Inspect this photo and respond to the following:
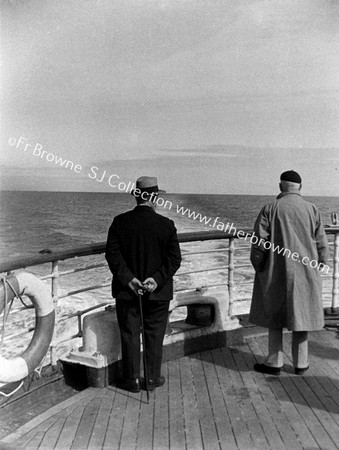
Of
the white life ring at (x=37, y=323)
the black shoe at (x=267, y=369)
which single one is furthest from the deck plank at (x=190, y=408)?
the white life ring at (x=37, y=323)

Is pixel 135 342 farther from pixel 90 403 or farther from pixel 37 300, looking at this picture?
pixel 37 300

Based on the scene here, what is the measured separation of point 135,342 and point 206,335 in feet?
3.36

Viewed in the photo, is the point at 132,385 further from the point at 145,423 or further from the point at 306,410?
the point at 306,410

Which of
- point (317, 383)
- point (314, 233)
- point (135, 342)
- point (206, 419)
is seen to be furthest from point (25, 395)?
point (314, 233)

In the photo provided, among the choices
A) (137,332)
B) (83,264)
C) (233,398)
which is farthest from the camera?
(83,264)

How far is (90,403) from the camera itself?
356cm

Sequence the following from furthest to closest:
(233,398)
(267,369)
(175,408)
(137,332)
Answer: (267,369) < (137,332) < (233,398) < (175,408)

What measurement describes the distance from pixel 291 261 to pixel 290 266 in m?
0.04

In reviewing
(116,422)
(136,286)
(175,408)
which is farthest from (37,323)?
(175,408)

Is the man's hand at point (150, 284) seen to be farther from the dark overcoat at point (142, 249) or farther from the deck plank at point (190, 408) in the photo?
the deck plank at point (190, 408)

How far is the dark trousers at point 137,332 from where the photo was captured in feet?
12.4

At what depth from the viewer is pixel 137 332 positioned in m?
3.82

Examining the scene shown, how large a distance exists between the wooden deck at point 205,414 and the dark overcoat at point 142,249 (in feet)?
2.21

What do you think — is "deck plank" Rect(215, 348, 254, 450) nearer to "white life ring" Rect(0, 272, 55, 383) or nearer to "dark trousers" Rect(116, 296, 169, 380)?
"dark trousers" Rect(116, 296, 169, 380)
